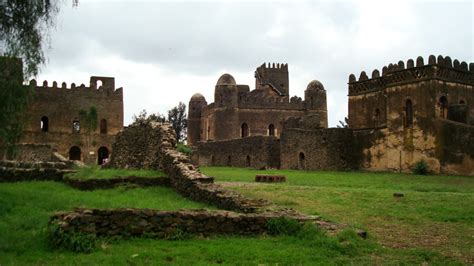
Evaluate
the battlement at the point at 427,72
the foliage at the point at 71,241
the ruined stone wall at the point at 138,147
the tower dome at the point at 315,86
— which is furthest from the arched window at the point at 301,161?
the foliage at the point at 71,241

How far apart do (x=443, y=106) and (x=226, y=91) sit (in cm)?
3133

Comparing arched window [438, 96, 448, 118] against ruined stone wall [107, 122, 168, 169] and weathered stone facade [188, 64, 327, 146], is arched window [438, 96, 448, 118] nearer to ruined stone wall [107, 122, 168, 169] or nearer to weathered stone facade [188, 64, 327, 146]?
ruined stone wall [107, 122, 168, 169]

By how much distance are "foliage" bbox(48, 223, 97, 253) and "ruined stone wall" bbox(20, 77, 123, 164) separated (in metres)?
40.9

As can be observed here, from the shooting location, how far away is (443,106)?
3588 cm

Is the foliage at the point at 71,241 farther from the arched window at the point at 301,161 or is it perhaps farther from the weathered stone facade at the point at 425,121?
the arched window at the point at 301,161

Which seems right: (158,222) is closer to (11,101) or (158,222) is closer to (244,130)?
(11,101)

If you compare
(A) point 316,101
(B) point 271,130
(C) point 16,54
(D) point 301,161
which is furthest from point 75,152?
(C) point 16,54

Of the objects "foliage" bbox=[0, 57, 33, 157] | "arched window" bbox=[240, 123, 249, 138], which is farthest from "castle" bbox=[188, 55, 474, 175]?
"foliage" bbox=[0, 57, 33, 157]

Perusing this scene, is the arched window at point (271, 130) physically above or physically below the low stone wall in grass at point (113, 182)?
above

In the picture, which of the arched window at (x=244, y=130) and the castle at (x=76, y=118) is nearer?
the castle at (x=76, y=118)

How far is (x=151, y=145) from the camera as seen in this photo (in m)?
22.8

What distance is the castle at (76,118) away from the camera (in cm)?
5112

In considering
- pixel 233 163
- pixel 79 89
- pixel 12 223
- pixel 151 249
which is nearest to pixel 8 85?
pixel 12 223

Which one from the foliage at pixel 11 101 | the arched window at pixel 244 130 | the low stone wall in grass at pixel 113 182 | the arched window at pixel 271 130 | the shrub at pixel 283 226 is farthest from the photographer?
the arched window at pixel 271 130
